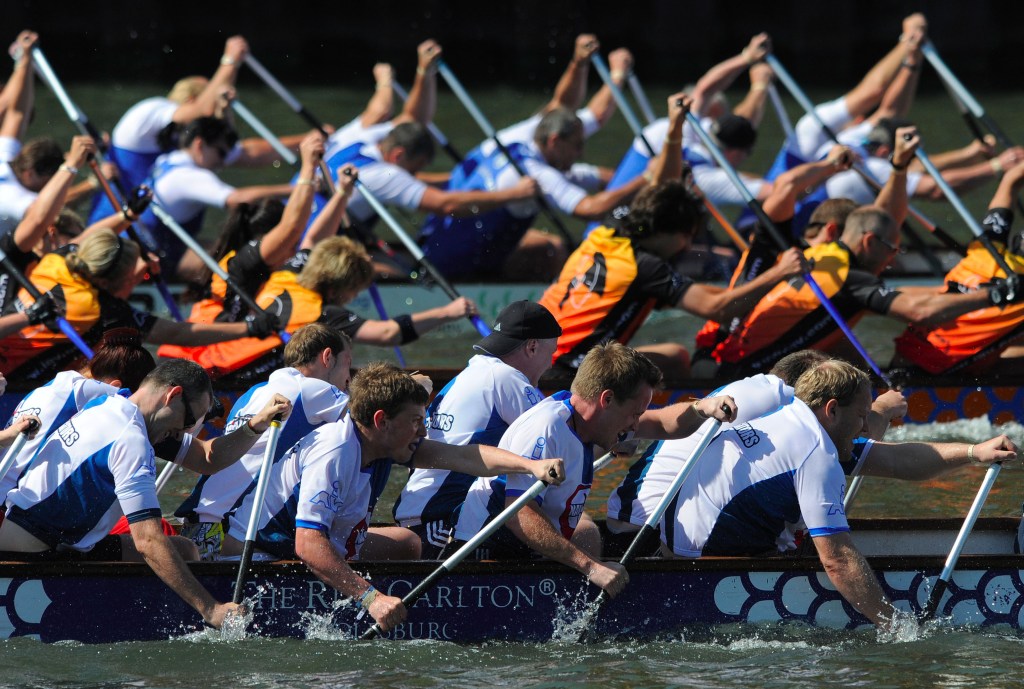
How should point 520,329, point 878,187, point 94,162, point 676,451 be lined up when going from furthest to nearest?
1. point 878,187
2. point 94,162
3. point 520,329
4. point 676,451

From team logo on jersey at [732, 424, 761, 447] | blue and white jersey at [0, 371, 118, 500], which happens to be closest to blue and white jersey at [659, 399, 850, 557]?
team logo on jersey at [732, 424, 761, 447]

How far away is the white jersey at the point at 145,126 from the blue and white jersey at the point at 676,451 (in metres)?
6.70

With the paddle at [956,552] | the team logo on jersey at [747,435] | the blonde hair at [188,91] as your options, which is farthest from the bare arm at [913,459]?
the blonde hair at [188,91]

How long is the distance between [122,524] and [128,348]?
0.69 m

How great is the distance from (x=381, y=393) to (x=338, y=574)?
66 cm

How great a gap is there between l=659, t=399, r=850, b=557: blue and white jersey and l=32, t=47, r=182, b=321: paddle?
170 inches

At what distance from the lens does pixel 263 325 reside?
8977mm

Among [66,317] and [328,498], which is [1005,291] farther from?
[66,317]

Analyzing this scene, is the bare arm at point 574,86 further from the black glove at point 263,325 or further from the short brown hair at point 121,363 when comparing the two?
the short brown hair at point 121,363

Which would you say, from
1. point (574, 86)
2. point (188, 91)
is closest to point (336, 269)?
point (188, 91)

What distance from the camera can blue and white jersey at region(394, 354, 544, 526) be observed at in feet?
21.6

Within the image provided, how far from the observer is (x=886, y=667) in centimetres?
621

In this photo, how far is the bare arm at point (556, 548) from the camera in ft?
20.1

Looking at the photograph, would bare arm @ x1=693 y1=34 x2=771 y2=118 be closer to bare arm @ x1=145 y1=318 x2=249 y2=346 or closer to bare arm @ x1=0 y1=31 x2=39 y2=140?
bare arm @ x1=0 y1=31 x2=39 y2=140
